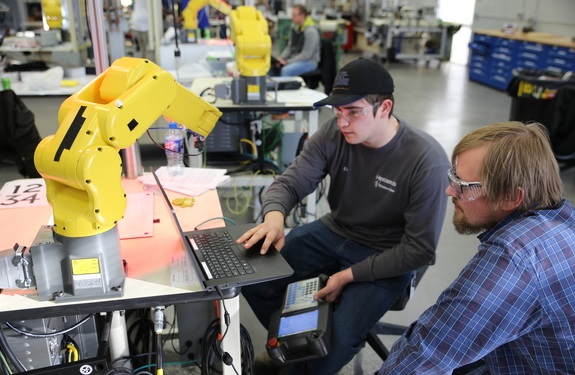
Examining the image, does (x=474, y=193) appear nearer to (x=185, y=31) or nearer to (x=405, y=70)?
(x=185, y=31)

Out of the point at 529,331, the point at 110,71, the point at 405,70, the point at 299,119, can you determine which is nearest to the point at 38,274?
the point at 110,71

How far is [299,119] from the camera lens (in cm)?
317

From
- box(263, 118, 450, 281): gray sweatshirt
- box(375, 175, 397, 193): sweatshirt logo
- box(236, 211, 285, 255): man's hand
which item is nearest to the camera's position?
box(236, 211, 285, 255): man's hand

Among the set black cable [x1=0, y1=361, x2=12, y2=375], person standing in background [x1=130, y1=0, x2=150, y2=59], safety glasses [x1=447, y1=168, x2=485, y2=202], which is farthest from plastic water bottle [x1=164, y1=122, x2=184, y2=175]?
person standing in background [x1=130, y1=0, x2=150, y2=59]

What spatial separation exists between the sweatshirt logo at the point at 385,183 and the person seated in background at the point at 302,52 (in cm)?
427

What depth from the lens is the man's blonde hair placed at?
104 centimetres

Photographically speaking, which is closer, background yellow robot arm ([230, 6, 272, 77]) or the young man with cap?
the young man with cap

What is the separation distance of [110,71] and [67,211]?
350mm

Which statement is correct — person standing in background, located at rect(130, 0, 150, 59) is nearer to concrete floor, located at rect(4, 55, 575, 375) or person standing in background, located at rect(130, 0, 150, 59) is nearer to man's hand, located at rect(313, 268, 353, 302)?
concrete floor, located at rect(4, 55, 575, 375)

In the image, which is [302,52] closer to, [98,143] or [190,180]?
[190,180]

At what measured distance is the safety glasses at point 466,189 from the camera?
1.11 meters

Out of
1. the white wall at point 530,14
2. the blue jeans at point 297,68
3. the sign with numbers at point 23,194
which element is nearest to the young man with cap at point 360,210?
the sign with numbers at point 23,194

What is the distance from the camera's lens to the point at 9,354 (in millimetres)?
1262

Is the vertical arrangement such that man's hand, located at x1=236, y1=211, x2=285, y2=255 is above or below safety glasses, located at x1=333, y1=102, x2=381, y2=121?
below
